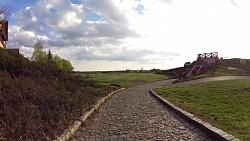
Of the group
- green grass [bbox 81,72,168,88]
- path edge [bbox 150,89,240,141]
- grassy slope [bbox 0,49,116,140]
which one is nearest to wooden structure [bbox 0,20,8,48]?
green grass [bbox 81,72,168,88]

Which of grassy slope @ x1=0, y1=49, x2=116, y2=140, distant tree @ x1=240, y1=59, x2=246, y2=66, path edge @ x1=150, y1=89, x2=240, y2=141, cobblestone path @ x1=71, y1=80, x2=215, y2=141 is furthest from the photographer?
distant tree @ x1=240, y1=59, x2=246, y2=66

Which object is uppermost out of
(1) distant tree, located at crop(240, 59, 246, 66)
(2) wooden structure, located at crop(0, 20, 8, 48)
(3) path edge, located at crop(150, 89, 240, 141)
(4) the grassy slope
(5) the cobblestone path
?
(2) wooden structure, located at crop(0, 20, 8, 48)

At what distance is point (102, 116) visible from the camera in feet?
48.9

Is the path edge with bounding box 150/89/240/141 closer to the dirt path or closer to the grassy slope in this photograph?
the dirt path

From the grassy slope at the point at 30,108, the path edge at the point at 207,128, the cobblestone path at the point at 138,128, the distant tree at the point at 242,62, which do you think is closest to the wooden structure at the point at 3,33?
the grassy slope at the point at 30,108

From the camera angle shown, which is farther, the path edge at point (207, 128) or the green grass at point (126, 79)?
the green grass at point (126, 79)

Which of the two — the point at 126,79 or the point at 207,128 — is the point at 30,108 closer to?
the point at 207,128

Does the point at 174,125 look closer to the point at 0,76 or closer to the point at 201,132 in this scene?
the point at 201,132

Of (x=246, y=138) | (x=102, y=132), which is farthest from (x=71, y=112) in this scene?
(x=246, y=138)

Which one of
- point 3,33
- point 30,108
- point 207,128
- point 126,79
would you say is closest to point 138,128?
point 207,128

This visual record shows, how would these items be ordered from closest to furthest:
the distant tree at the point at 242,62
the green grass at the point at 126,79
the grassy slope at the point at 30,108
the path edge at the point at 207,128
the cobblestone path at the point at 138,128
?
1. the path edge at the point at 207,128
2. the grassy slope at the point at 30,108
3. the cobblestone path at the point at 138,128
4. the green grass at the point at 126,79
5. the distant tree at the point at 242,62

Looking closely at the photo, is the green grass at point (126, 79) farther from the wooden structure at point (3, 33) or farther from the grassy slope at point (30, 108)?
the grassy slope at point (30, 108)

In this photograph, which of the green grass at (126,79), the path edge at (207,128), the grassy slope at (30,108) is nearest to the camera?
the path edge at (207,128)

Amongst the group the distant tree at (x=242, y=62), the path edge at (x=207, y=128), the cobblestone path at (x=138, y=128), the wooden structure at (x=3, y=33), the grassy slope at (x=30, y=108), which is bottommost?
the cobblestone path at (x=138, y=128)
